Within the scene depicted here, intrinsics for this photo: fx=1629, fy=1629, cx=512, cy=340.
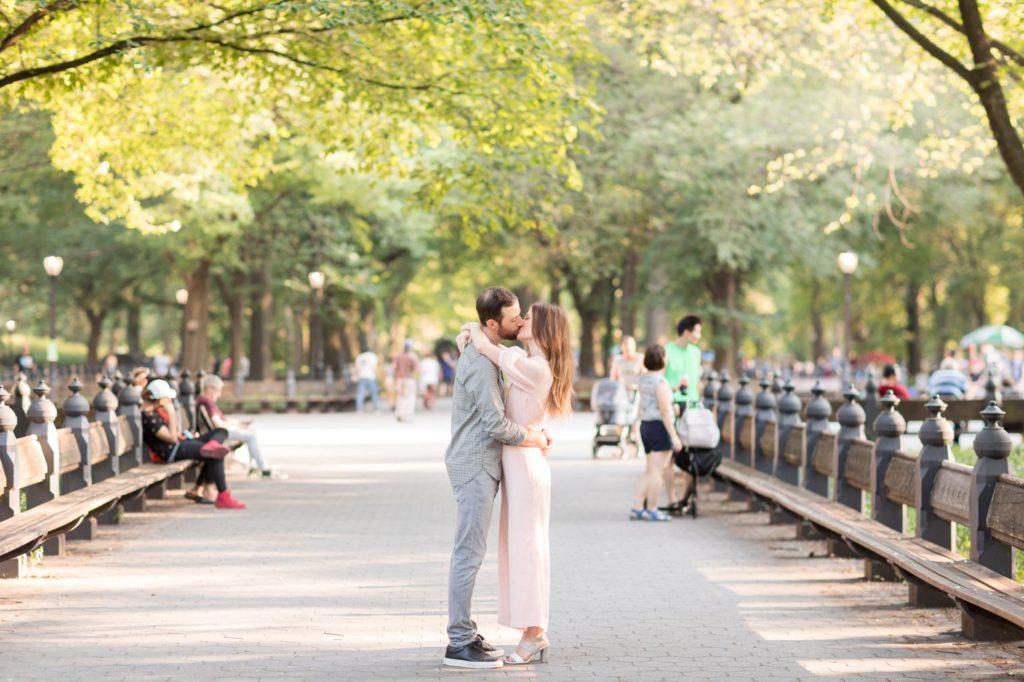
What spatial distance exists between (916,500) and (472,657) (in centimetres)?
344

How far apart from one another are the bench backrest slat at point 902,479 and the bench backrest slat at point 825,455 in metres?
1.56

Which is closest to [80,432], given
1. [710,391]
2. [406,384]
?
[710,391]

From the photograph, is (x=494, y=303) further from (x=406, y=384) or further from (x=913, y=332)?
(x=913, y=332)

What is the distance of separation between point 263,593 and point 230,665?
248 cm

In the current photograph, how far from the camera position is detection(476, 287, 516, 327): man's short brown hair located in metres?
7.70

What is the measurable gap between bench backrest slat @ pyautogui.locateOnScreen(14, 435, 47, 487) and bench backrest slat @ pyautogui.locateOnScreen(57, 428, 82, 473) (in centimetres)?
83

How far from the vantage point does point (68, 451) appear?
12.7m

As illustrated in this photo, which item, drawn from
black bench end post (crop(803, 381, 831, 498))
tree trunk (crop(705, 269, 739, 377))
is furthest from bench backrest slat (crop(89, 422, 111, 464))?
tree trunk (crop(705, 269, 739, 377))

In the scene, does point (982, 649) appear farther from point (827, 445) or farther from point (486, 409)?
point (827, 445)

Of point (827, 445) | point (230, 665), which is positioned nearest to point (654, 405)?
point (827, 445)

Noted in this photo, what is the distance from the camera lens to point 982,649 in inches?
320

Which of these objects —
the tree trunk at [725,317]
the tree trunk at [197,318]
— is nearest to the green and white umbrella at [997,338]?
the tree trunk at [725,317]

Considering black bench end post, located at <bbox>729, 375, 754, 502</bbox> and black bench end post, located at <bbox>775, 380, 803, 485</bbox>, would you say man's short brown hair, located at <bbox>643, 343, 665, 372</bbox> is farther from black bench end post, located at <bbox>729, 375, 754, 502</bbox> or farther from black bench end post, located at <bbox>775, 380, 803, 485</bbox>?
black bench end post, located at <bbox>729, 375, 754, 502</bbox>

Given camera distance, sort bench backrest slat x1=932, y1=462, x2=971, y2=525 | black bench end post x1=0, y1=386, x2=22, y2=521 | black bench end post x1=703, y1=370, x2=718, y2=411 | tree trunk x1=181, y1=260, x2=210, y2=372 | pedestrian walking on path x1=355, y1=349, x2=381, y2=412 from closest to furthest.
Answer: bench backrest slat x1=932, y1=462, x2=971, y2=525
black bench end post x1=0, y1=386, x2=22, y2=521
black bench end post x1=703, y1=370, x2=718, y2=411
pedestrian walking on path x1=355, y1=349, x2=381, y2=412
tree trunk x1=181, y1=260, x2=210, y2=372
